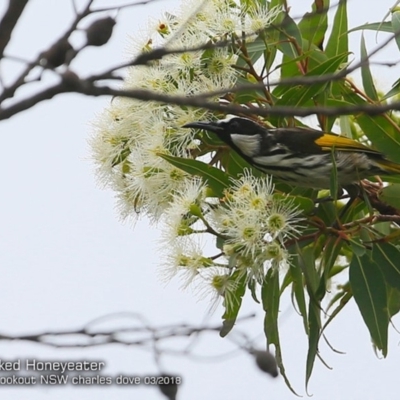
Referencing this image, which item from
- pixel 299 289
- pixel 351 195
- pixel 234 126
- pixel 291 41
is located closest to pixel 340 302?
pixel 299 289

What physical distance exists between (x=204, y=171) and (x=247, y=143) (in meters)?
0.21

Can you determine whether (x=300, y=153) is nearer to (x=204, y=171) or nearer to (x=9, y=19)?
(x=204, y=171)

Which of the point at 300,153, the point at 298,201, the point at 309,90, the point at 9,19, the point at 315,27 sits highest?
the point at 315,27

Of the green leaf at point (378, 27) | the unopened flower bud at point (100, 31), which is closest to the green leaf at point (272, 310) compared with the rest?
the green leaf at point (378, 27)

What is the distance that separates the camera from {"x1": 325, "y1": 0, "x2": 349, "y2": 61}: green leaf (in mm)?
3025

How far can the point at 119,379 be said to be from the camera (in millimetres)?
1811

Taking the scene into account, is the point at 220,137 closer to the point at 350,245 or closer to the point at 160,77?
the point at 160,77

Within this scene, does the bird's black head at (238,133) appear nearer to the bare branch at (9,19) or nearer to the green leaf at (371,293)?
the green leaf at (371,293)

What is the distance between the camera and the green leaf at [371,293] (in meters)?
2.85

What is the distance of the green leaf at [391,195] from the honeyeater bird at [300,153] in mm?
91

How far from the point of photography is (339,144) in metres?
2.87

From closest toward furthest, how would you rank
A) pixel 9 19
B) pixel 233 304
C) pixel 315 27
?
1. pixel 9 19
2. pixel 233 304
3. pixel 315 27

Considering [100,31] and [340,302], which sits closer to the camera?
[100,31]

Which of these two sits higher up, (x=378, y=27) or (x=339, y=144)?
(x=378, y=27)
